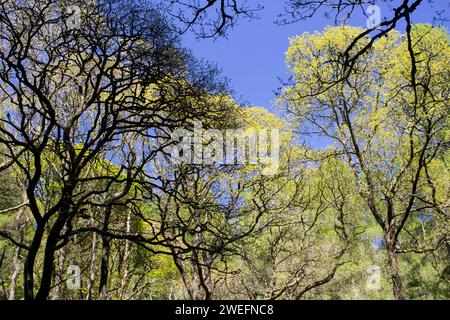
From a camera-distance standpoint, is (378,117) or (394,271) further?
(378,117)

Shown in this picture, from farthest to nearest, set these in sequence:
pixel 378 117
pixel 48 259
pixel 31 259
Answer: pixel 378 117 → pixel 48 259 → pixel 31 259

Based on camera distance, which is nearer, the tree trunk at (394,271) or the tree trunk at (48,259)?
the tree trunk at (48,259)

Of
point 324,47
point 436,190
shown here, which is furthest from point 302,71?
point 436,190

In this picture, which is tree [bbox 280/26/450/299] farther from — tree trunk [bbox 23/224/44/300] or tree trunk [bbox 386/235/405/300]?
tree trunk [bbox 23/224/44/300]

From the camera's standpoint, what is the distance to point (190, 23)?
3633 mm

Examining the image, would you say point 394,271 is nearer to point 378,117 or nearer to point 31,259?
point 378,117

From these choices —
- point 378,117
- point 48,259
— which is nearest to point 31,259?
point 48,259

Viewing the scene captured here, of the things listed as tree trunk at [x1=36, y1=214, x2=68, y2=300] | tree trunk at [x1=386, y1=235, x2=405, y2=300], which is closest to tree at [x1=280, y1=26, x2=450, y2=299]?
tree trunk at [x1=386, y1=235, x2=405, y2=300]

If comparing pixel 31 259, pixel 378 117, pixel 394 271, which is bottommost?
pixel 394 271

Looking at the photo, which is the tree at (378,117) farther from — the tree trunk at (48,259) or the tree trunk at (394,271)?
the tree trunk at (48,259)

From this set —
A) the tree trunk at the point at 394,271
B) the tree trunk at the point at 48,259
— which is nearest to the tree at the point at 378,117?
the tree trunk at the point at 394,271

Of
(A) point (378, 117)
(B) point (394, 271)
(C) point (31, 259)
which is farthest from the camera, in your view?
(A) point (378, 117)

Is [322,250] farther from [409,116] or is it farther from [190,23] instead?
[190,23]
